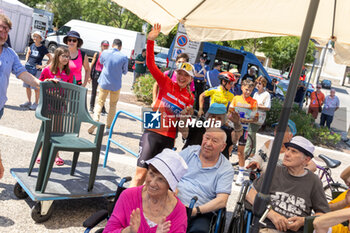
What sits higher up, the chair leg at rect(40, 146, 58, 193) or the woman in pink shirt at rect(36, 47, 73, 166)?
the woman in pink shirt at rect(36, 47, 73, 166)

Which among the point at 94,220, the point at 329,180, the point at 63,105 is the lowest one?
the point at 94,220

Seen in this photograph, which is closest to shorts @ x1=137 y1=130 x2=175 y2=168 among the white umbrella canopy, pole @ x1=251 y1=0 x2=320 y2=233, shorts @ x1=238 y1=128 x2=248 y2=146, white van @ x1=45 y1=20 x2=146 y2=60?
the white umbrella canopy

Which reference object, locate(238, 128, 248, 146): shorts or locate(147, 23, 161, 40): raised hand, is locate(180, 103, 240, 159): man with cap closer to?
locate(147, 23, 161, 40): raised hand

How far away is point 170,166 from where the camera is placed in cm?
263

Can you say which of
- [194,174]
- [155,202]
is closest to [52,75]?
[194,174]

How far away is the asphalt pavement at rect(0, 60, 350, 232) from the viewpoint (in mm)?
3891

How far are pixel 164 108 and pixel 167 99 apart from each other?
0.15 metres

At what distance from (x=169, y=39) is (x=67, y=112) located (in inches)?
1680

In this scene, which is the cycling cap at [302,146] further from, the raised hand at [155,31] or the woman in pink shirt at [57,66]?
the woman in pink shirt at [57,66]

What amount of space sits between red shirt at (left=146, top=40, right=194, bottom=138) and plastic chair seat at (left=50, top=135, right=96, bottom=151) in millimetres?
803

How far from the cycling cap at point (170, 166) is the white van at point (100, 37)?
22.8 m

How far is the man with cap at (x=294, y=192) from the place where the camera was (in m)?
3.54

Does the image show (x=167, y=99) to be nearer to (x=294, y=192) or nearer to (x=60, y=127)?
(x=60, y=127)

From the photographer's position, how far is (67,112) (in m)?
4.67
